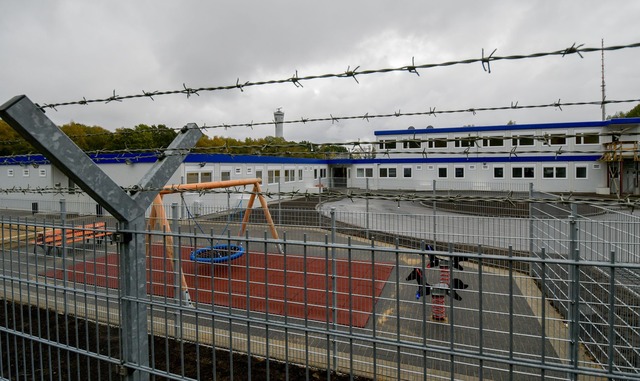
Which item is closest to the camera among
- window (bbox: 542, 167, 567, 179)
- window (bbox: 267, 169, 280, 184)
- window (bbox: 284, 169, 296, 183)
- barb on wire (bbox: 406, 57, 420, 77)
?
barb on wire (bbox: 406, 57, 420, 77)

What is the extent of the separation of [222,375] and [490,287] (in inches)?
213

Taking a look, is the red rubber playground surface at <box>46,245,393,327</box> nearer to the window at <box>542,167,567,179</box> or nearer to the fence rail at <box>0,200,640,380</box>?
the fence rail at <box>0,200,640,380</box>

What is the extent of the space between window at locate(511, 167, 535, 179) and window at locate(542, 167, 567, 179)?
2.81ft

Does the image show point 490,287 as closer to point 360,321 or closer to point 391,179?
point 360,321

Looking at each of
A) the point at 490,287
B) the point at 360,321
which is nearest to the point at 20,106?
the point at 360,321

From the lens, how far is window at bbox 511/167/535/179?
30.4m

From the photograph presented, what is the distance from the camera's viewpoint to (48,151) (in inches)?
80.8

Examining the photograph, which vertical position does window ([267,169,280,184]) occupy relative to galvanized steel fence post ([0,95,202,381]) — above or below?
above

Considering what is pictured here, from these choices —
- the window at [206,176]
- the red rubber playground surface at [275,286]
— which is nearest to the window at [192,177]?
the window at [206,176]

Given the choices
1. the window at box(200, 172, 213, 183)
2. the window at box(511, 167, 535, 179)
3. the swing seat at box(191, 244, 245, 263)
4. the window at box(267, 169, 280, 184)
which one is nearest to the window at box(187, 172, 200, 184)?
the window at box(200, 172, 213, 183)

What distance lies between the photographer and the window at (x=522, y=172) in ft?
99.8

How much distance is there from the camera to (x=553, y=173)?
97.4 ft

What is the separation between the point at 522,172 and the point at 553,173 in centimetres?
220

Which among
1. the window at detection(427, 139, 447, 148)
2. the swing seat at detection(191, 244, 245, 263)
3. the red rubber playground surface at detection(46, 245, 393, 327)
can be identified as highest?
the window at detection(427, 139, 447, 148)
